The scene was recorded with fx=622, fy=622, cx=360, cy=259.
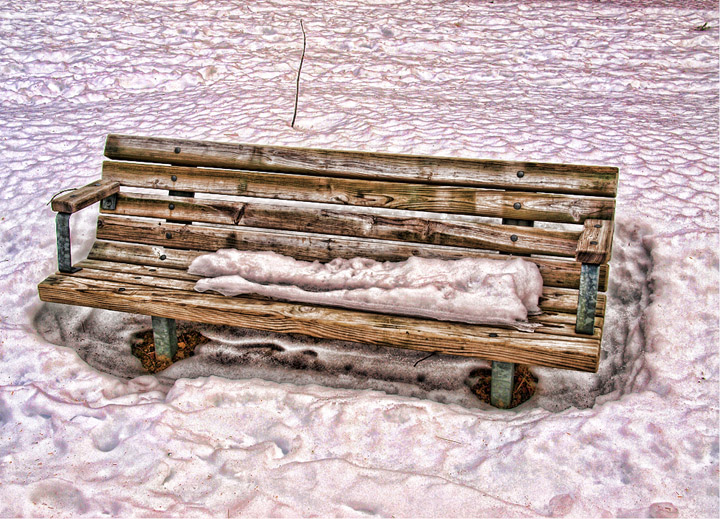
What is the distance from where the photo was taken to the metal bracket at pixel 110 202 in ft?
11.5

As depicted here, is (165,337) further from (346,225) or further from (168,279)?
(346,225)

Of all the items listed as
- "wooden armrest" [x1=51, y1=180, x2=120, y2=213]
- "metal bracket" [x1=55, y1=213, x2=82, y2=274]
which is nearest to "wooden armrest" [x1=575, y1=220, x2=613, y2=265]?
"wooden armrest" [x1=51, y1=180, x2=120, y2=213]

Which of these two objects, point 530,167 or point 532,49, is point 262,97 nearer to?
point 532,49

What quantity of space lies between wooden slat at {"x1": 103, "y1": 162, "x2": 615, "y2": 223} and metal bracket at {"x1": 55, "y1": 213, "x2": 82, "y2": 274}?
1.58ft

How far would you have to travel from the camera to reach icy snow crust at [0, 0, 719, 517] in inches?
93.5

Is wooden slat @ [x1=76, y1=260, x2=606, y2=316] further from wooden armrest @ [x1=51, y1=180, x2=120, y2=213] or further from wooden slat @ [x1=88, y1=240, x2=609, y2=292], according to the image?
wooden armrest @ [x1=51, y1=180, x2=120, y2=213]

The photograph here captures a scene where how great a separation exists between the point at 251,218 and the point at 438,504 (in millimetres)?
1768

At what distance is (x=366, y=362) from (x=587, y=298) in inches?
47.1

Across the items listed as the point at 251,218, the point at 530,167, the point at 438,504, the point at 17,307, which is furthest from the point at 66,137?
the point at 438,504

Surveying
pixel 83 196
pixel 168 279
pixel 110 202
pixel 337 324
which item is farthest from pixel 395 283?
pixel 110 202

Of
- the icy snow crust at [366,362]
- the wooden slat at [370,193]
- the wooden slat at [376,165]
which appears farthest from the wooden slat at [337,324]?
the wooden slat at [376,165]

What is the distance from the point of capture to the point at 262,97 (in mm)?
6074

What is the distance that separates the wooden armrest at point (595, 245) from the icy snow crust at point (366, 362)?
736 mm

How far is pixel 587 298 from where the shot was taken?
250 centimetres
